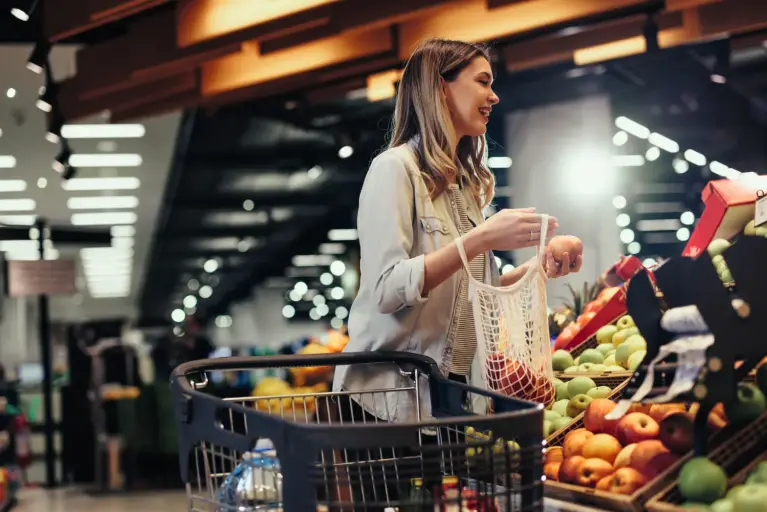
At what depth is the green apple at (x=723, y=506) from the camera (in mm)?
1430

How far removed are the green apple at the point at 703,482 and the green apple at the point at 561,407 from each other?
697 mm

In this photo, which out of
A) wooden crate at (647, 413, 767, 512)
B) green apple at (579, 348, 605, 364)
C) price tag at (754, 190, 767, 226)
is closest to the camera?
wooden crate at (647, 413, 767, 512)

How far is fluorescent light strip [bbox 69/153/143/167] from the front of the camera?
9914 mm

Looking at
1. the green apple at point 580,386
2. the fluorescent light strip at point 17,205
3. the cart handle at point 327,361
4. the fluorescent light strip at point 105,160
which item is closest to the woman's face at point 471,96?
the cart handle at point 327,361

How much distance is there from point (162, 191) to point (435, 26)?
19.6 feet

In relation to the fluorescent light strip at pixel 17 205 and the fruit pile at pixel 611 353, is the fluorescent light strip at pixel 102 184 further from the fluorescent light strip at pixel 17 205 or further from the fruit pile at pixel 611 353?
the fruit pile at pixel 611 353

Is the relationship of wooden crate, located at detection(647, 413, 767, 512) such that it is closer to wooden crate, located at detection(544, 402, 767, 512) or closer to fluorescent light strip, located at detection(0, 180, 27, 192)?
wooden crate, located at detection(544, 402, 767, 512)

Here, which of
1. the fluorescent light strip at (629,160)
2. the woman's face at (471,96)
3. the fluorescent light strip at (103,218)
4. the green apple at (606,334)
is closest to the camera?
the woman's face at (471,96)

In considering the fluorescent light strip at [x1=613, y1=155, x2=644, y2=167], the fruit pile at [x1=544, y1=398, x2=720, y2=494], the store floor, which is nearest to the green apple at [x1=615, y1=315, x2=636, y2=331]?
the fruit pile at [x1=544, y1=398, x2=720, y2=494]

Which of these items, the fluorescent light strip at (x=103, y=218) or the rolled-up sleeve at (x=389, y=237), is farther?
the fluorescent light strip at (x=103, y=218)

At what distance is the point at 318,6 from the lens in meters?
5.44

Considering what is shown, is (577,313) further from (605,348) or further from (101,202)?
(101,202)

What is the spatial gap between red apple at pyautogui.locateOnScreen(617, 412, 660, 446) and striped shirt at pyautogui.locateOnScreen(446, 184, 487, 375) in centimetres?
31

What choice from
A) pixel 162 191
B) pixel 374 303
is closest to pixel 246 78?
pixel 162 191
